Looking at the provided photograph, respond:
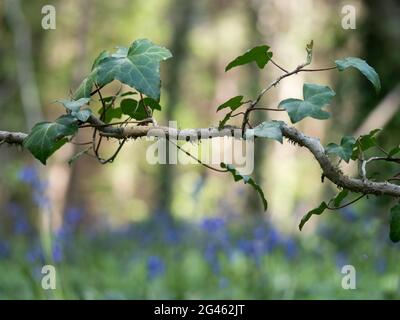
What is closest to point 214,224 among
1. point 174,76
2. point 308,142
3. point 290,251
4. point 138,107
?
point 290,251

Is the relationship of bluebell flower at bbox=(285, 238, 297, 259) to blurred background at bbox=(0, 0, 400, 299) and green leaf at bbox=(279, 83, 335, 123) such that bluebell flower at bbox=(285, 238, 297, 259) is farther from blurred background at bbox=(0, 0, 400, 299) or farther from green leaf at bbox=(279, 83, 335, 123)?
green leaf at bbox=(279, 83, 335, 123)

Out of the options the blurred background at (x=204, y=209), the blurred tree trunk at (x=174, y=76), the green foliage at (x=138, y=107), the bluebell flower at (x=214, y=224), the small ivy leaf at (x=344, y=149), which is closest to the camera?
the small ivy leaf at (x=344, y=149)

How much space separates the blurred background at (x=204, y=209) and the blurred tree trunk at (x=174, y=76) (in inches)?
0.7

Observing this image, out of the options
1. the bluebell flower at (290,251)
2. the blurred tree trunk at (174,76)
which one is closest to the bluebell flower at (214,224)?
the bluebell flower at (290,251)

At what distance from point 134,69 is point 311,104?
39cm

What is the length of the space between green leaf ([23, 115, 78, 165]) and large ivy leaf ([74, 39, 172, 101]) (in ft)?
0.33

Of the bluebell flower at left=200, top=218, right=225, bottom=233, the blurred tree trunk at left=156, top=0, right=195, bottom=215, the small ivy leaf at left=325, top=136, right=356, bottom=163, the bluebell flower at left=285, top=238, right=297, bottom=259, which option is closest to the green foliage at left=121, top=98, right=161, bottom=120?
the small ivy leaf at left=325, top=136, right=356, bottom=163

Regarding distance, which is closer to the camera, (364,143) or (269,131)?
(269,131)

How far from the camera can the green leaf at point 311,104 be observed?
1.43m

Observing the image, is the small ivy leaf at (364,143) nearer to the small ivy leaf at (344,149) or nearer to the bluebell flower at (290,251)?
the small ivy leaf at (344,149)

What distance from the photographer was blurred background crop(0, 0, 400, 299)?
387cm

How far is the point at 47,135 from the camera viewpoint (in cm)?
144

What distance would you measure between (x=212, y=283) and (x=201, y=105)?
59.2ft

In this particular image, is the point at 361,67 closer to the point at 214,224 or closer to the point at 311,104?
the point at 311,104
